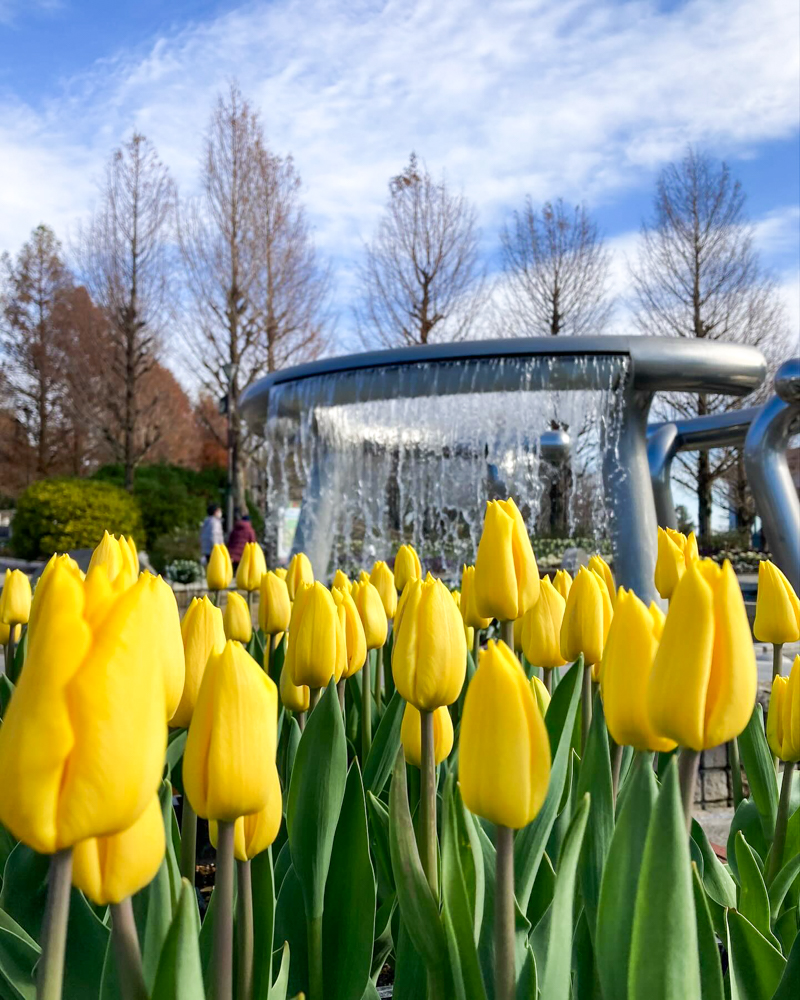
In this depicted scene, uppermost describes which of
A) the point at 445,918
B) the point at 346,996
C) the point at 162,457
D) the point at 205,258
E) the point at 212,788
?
the point at 205,258

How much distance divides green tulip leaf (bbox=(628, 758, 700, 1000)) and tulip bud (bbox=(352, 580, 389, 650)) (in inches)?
34.4

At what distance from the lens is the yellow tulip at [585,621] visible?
130 centimetres

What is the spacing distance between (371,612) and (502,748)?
0.87 metres

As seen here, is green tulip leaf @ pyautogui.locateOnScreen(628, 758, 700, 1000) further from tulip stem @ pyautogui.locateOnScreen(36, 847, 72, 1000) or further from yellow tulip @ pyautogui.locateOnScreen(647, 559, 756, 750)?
tulip stem @ pyautogui.locateOnScreen(36, 847, 72, 1000)

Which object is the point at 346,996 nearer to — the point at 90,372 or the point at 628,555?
the point at 628,555

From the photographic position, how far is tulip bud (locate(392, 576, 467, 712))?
978 millimetres

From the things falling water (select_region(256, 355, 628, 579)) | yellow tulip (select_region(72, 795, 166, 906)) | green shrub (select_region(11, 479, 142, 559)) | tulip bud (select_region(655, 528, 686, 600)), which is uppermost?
falling water (select_region(256, 355, 628, 579))

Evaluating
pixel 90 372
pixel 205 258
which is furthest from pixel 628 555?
pixel 90 372

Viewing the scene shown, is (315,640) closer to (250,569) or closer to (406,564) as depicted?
(406,564)

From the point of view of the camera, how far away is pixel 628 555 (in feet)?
20.2

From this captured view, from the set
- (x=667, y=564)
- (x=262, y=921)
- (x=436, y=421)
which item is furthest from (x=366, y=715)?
(x=436, y=421)

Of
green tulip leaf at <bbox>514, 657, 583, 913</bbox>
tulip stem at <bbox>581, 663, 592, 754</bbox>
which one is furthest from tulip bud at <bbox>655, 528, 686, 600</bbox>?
green tulip leaf at <bbox>514, 657, 583, 913</bbox>

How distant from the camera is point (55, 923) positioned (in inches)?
21.6

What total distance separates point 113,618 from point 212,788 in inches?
8.7
